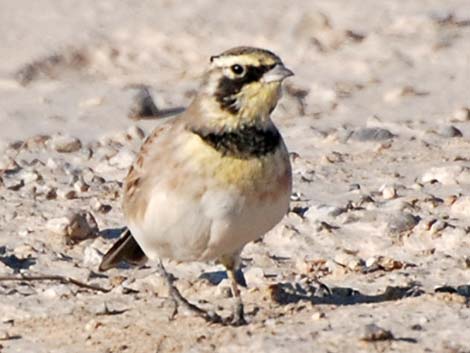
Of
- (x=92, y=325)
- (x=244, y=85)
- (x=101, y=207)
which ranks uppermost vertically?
(x=244, y=85)

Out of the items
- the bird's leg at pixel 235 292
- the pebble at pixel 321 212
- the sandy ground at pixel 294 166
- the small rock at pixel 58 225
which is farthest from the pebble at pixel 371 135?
the bird's leg at pixel 235 292

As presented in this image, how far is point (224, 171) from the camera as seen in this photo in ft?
20.5

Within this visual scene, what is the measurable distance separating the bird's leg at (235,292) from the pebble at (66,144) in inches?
115

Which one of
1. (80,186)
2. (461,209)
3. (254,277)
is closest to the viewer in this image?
(254,277)

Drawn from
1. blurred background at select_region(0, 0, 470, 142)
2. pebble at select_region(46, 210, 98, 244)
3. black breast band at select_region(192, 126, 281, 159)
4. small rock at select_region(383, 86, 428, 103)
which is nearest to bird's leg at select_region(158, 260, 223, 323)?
black breast band at select_region(192, 126, 281, 159)

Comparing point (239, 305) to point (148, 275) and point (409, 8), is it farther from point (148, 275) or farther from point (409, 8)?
point (409, 8)

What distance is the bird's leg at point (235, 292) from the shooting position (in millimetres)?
6359

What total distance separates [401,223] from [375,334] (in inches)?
74.8

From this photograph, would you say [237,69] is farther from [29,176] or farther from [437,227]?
[29,176]

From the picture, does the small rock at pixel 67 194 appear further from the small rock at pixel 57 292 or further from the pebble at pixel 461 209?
the pebble at pixel 461 209

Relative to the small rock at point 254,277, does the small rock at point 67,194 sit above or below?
below

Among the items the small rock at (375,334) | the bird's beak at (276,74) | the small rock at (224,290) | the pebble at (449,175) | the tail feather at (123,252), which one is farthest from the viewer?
the pebble at (449,175)

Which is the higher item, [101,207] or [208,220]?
[208,220]

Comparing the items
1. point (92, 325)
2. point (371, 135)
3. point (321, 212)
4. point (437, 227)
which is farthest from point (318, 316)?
point (371, 135)
